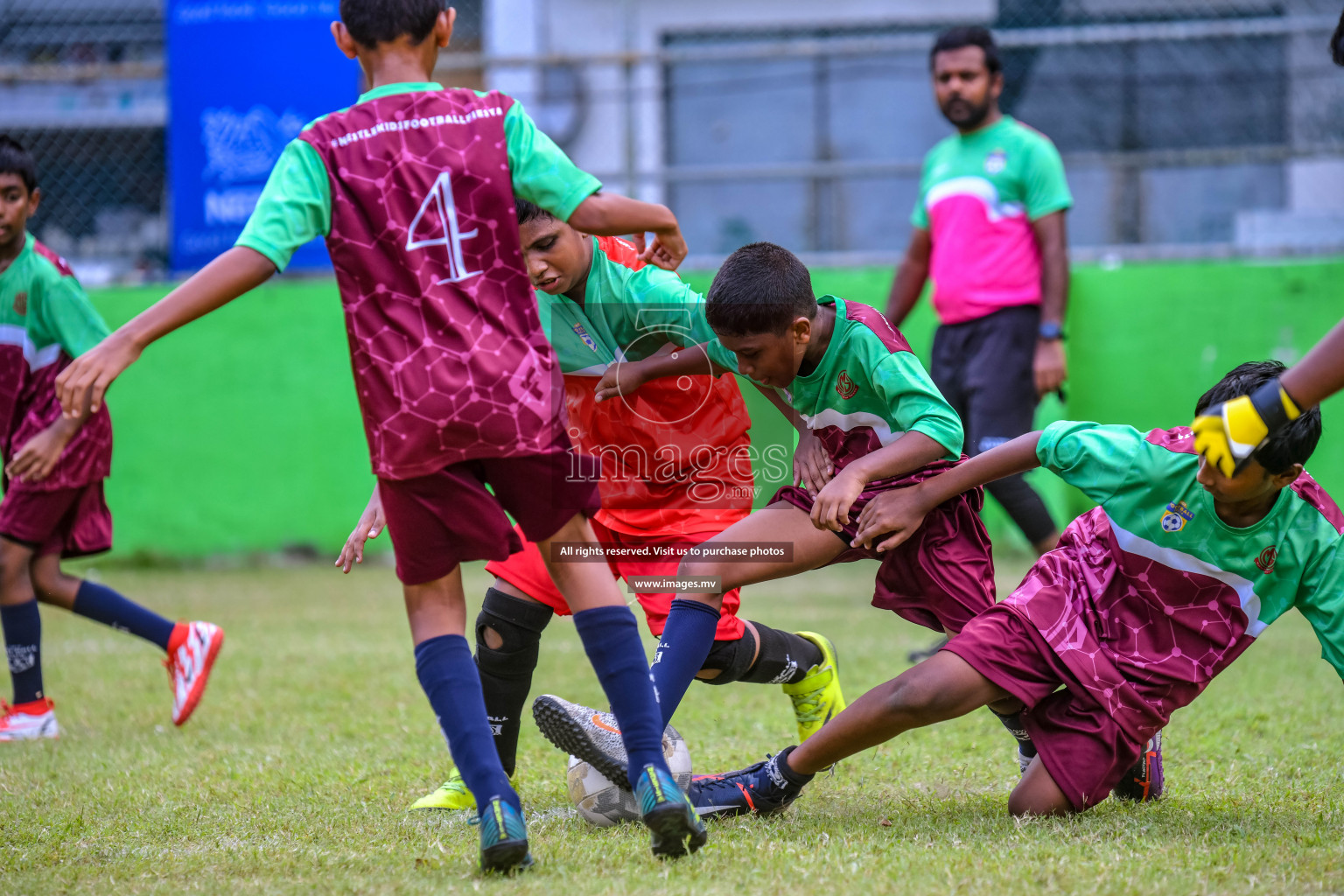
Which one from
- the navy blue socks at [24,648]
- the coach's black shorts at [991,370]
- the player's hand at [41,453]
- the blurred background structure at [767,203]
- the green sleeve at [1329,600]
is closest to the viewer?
the green sleeve at [1329,600]

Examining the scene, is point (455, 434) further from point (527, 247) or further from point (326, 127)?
point (527, 247)

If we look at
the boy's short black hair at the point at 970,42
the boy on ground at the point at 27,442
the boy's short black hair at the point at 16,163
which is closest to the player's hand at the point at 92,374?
the boy on ground at the point at 27,442

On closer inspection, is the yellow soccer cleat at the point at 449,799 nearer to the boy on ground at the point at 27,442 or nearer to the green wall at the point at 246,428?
the boy on ground at the point at 27,442

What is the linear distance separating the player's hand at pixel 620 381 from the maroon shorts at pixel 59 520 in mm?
2122

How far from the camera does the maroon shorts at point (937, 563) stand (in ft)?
9.18

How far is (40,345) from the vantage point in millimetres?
4141

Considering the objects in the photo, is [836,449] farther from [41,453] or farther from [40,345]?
[40,345]

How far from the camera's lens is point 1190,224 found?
7801mm

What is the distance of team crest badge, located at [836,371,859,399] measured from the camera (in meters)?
2.82

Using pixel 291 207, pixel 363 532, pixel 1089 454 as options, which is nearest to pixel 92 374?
pixel 291 207

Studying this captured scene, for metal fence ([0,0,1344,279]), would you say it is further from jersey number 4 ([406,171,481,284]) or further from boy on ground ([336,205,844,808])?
jersey number 4 ([406,171,481,284])

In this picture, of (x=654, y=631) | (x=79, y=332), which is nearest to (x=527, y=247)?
(x=654, y=631)

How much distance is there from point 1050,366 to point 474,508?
10.2 ft

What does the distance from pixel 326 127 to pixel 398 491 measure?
0.65 meters
